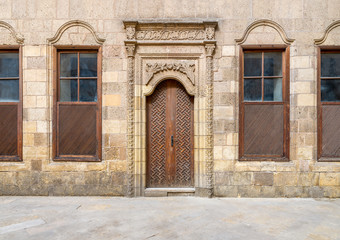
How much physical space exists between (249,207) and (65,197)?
4236mm

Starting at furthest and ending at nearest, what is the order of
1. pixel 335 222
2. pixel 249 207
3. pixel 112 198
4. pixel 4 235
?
pixel 112 198 → pixel 249 207 → pixel 335 222 → pixel 4 235

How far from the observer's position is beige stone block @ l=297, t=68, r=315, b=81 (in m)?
5.60

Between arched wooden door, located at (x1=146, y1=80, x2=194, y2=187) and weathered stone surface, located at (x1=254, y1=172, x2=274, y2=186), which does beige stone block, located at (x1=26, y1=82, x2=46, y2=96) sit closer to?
arched wooden door, located at (x1=146, y1=80, x2=194, y2=187)

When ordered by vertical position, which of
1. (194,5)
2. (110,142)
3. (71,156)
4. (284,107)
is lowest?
(71,156)

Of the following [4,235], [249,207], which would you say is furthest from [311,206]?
[4,235]

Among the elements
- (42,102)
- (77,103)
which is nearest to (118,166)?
(77,103)

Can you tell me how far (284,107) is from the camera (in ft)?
18.5

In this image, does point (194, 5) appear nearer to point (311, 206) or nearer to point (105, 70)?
point (105, 70)

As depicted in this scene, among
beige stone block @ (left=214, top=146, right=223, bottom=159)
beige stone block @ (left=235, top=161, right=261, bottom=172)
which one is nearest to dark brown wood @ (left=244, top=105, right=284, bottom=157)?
beige stone block @ (left=235, top=161, right=261, bottom=172)

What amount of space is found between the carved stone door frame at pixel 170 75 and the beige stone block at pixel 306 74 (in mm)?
2162

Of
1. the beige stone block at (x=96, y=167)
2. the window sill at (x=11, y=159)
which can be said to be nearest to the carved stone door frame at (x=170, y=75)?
the beige stone block at (x=96, y=167)

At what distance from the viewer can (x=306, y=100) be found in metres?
5.59

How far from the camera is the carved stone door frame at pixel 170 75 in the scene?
557cm

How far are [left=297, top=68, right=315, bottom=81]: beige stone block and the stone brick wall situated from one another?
0.02 meters
